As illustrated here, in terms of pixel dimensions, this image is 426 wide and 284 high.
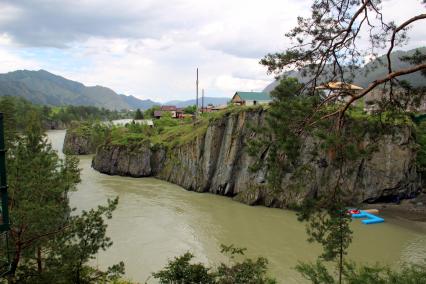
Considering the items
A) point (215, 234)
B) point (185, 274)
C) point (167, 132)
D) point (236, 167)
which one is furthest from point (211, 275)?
point (167, 132)

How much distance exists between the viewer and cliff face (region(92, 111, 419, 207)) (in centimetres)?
2766

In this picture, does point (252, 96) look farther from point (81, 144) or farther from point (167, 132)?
point (81, 144)

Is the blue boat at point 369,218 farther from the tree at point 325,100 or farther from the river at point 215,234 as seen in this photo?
the tree at point 325,100

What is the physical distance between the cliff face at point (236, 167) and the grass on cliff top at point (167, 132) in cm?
62

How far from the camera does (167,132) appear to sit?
45281mm

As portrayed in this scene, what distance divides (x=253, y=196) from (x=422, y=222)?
11.7 meters

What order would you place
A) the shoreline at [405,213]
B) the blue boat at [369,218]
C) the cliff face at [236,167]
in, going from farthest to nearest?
the cliff face at [236,167] < the shoreline at [405,213] < the blue boat at [369,218]

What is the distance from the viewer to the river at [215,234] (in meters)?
18.3

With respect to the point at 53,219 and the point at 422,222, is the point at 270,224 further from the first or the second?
the point at 53,219

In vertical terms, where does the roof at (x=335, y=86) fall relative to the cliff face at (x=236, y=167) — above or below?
above

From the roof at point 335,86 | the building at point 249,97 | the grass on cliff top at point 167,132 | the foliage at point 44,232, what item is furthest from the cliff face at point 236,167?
the building at point 249,97

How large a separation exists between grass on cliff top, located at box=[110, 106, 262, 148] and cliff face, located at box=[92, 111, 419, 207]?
625mm

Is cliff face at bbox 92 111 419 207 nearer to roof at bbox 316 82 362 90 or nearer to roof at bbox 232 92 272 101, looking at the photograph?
roof at bbox 316 82 362 90

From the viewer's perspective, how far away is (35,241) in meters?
9.48
